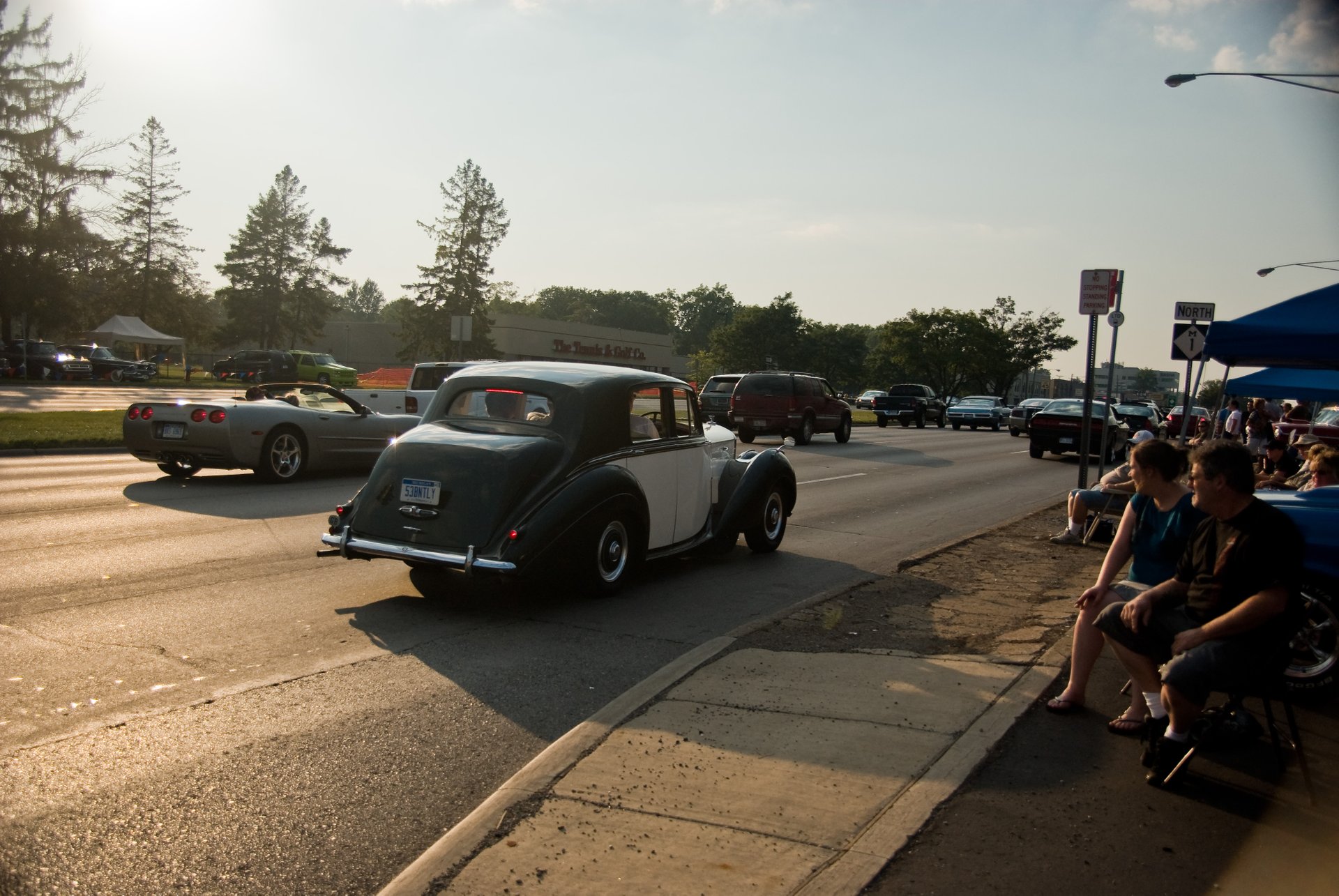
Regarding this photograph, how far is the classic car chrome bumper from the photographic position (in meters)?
6.76

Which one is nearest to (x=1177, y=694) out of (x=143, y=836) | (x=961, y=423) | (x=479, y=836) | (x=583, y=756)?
(x=583, y=756)

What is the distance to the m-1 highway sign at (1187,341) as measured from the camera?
15859 mm

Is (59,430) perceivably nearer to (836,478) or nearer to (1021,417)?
(836,478)

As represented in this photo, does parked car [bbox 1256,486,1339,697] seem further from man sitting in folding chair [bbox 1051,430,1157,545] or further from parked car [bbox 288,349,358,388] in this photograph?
parked car [bbox 288,349,358,388]

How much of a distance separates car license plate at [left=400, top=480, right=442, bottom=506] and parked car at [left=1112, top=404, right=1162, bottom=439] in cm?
2894

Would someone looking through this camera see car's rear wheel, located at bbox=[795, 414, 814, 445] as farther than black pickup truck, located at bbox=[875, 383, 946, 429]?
No

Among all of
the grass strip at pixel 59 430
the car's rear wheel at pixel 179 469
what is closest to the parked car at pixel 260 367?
the grass strip at pixel 59 430

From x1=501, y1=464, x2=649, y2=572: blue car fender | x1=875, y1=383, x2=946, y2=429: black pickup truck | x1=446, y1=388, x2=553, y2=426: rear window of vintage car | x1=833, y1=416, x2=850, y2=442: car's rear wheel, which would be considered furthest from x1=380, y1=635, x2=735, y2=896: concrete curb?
x1=875, y1=383, x2=946, y2=429: black pickup truck

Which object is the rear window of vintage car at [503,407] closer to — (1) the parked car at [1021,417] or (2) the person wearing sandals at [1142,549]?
(2) the person wearing sandals at [1142,549]

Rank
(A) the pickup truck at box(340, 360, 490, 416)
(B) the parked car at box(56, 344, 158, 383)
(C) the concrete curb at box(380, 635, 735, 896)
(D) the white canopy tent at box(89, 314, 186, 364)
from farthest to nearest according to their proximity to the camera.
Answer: (D) the white canopy tent at box(89, 314, 186, 364)
(B) the parked car at box(56, 344, 158, 383)
(A) the pickup truck at box(340, 360, 490, 416)
(C) the concrete curb at box(380, 635, 735, 896)

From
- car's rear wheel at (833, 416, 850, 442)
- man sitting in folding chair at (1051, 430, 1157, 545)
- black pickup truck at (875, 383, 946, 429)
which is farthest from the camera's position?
black pickup truck at (875, 383, 946, 429)

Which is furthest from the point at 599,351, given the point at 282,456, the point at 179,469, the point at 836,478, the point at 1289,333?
the point at 1289,333

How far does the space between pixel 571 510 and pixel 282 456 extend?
7686 millimetres

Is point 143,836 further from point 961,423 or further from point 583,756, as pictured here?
point 961,423
